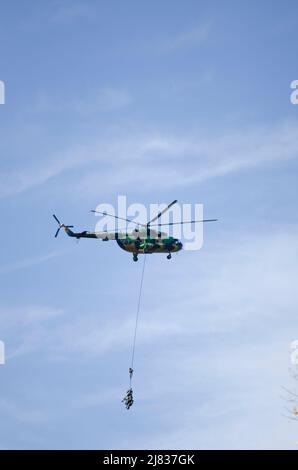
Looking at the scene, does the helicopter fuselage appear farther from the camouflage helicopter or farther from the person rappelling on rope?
the person rappelling on rope

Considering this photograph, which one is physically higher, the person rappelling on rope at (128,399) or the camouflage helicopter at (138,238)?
the camouflage helicopter at (138,238)

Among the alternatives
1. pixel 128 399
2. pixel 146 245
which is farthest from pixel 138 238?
pixel 128 399

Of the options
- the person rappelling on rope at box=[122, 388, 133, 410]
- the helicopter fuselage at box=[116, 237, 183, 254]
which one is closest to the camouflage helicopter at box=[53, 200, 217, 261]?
the helicopter fuselage at box=[116, 237, 183, 254]

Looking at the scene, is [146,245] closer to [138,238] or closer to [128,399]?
[138,238]

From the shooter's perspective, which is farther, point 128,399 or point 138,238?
point 138,238

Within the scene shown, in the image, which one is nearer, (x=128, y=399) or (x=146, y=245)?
(x=128, y=399)

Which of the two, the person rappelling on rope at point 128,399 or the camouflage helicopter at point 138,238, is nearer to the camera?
the person rappelling on rope at point 128,399

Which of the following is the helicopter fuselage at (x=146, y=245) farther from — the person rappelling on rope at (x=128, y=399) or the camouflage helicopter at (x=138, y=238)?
the person rappelling on rope at (x=128, y=399)

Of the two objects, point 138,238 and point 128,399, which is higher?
point 138,238

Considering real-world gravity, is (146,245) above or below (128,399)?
above

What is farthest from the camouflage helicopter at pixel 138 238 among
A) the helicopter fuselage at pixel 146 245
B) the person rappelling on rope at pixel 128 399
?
the person rappelling on rope at pixel 128 399
